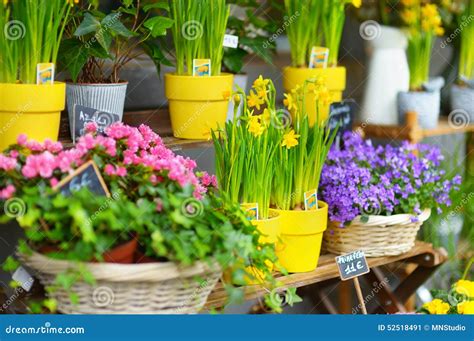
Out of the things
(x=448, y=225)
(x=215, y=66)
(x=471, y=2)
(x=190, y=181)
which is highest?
(x=471, y=2)

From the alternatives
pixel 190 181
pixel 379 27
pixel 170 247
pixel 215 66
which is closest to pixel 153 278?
pixel 170 247

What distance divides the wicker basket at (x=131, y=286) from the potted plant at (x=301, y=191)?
53 cm

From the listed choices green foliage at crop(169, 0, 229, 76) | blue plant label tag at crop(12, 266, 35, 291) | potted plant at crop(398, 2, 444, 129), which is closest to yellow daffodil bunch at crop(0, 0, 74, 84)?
green foliage at crop(169, 0, 229, 76)

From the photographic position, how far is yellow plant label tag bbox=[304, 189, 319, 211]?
2.24 metres

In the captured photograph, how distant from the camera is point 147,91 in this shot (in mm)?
2629

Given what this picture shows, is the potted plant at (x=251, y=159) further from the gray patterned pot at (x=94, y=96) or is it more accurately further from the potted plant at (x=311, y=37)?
the potted plant at (x=311, y=37)

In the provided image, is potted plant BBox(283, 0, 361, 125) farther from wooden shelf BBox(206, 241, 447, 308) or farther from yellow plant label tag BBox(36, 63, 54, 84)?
yellow plant label tag BBox(36, 63, 54, 84)

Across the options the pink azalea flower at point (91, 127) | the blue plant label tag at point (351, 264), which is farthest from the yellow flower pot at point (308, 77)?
the pink azalea flower at point (91, 127)

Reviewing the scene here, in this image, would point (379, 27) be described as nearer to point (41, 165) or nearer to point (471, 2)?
point (471, 2)

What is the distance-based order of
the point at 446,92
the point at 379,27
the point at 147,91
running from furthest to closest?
the point at 446,92, the point at 379,27, the point at 147,91

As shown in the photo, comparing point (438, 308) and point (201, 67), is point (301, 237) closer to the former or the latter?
point (438, 308)

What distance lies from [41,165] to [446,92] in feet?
7.00

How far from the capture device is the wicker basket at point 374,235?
237 cm

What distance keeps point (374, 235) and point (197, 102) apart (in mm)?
677
